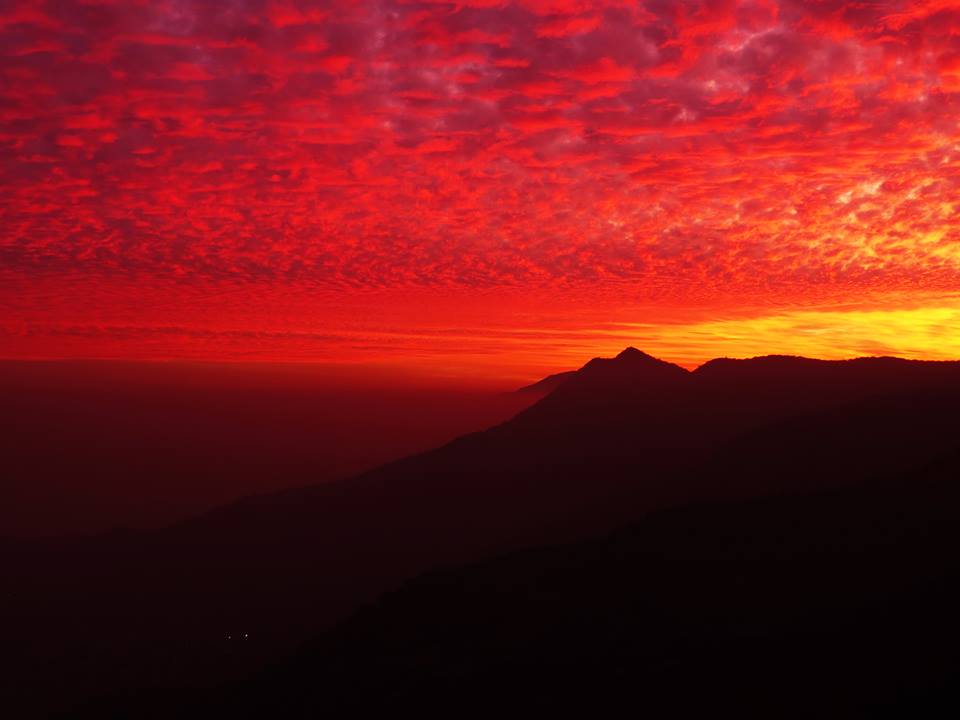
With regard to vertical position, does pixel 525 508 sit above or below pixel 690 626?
below

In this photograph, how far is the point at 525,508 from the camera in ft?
542

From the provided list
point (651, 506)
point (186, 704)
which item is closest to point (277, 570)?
point (186, 704)

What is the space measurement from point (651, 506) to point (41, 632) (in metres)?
154

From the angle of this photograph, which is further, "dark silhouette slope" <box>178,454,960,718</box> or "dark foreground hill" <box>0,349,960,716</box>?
"dark foreground hill" <box>0,349,960,716</box>

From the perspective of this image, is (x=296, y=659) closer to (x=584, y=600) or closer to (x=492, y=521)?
(x=584, y=600)

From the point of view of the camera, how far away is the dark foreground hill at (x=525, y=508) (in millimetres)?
108438

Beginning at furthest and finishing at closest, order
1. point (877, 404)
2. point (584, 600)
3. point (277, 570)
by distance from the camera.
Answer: point (277, 570)
point (877, 404)
point (584, 600)

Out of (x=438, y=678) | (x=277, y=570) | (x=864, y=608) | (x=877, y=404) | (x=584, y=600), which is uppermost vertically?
(x=877, y=404)

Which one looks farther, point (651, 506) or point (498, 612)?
point (651, 506)

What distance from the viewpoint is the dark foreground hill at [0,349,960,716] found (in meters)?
108

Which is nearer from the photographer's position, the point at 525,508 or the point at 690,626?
the point at 690,626

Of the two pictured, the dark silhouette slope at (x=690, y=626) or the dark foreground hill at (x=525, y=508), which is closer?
the dark silhouette slope at (x=690, y=626)

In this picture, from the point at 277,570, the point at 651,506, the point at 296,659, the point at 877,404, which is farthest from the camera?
the point at 277,570

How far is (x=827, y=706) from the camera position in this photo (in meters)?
47.4
